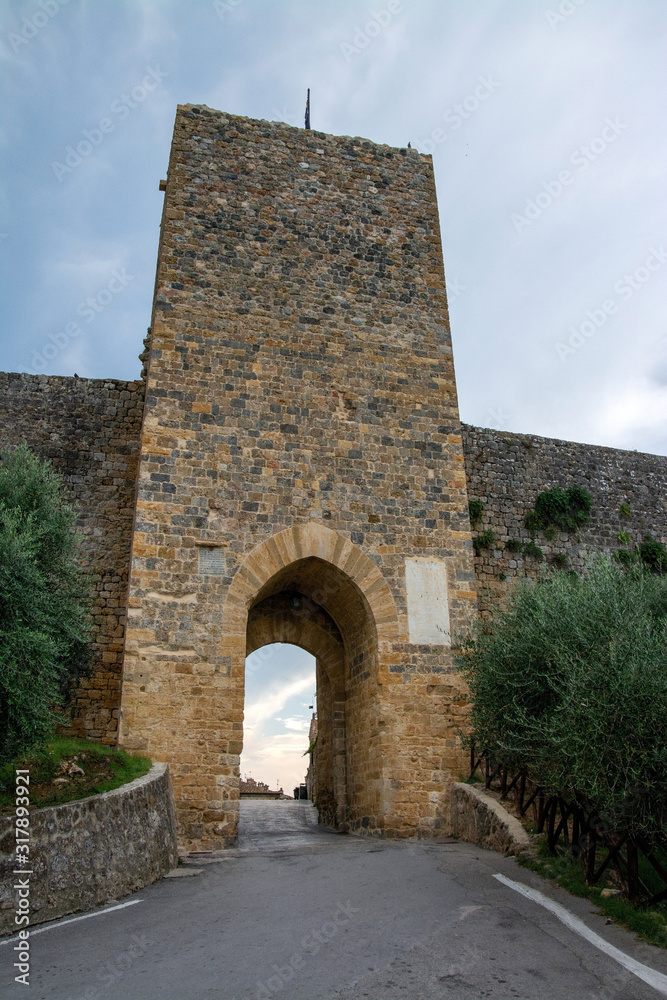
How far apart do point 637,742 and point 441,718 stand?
4258mm

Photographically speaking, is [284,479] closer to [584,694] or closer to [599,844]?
[584,694]

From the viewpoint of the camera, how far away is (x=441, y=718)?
31.8 feet

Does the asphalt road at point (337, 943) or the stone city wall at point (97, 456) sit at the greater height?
the stone city wall at point (97, 456)

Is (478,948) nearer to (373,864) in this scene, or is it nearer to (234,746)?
(373,864)

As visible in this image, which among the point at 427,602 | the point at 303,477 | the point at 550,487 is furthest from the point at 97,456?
the point at 550,487

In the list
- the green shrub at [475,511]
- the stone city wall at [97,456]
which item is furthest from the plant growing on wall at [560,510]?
the stone city wall at [97,456]

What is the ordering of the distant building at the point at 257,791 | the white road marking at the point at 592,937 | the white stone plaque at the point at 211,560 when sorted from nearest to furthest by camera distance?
the white road marking at the point at 592,937 → the white stone plaque at the point at 211,560 → the distant building at the point at 257,791

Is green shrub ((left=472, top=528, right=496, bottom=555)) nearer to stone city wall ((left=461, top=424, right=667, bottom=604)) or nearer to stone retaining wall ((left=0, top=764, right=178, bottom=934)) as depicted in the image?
stone city wall ((left=461, top=424, right=667, bottom=604))

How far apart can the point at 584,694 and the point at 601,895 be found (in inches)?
58.3

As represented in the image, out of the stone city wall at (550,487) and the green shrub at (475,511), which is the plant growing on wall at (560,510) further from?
the green shrub at (475,511)

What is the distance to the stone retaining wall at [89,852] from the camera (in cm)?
543

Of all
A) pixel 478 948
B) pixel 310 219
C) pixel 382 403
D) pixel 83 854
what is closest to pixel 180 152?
pixel 310 219

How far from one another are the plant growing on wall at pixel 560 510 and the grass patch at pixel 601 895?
767cm

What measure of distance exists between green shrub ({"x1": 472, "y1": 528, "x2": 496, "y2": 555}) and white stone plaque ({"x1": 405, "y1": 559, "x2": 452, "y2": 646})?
3022mm
